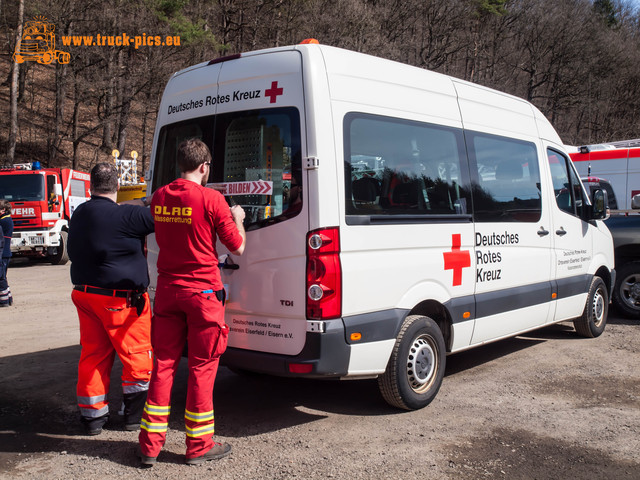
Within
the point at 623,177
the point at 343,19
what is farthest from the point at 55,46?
the point at 623,177

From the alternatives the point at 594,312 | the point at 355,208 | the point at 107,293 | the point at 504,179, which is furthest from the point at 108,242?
the point at 594,312

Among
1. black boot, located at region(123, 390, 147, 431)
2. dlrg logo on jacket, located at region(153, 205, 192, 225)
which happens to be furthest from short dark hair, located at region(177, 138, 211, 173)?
black boot, located at region(123, 390, 147, 431)

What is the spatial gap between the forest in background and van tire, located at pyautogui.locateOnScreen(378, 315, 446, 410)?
82.6ft

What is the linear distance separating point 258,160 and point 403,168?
3.52ft

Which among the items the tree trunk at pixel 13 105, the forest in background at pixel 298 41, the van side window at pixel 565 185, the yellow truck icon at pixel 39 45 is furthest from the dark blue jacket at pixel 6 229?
the yellow truck icon at pixel 39 45

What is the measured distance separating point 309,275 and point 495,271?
2.13 metres

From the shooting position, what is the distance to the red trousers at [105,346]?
13.6 feet

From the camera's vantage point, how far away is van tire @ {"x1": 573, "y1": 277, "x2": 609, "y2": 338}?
276 inches

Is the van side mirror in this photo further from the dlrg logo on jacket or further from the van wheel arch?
the dlrg logo on jacket

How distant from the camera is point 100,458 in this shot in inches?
151

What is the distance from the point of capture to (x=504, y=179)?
5551 millimetres

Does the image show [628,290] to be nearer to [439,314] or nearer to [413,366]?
[439,314]

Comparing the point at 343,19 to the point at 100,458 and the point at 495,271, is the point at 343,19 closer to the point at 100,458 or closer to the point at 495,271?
the point at 495,271

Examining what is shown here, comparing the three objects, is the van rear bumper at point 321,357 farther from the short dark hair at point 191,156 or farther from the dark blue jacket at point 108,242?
the short dark hair at point 191,156
